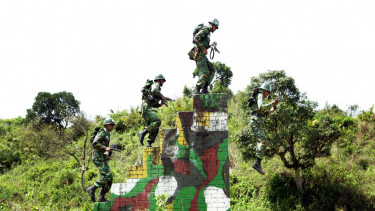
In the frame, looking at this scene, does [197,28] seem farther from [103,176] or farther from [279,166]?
[279,166]

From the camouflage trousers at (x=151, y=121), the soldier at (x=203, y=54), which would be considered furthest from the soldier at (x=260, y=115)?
the camouflage trousers at (x=151, y=121)

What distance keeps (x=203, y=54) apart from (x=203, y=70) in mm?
405

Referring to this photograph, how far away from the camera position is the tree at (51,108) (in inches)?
987

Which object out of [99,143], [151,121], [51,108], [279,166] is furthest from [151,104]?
[51,108]

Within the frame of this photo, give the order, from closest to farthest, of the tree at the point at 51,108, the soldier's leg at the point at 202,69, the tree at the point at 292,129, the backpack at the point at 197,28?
the soldier's leg at the point at 202,69
the backpack at the point at 197,28
the tree at the point at 292,129
the tree at the point at 51,108

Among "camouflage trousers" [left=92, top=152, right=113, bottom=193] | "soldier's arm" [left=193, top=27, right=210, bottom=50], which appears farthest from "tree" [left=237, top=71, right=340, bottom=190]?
"camouflage trousers" [left=92, top=152, right=113, bottom=193]

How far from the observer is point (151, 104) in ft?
25.1

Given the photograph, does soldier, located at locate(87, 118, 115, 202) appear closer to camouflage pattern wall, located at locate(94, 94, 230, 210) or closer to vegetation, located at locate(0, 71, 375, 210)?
camouflage pattern wall, located at locate(94, 94, 230, 210)

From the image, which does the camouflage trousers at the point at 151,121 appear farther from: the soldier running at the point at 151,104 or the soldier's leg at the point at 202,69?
the soldier's leg at the point at 202,69

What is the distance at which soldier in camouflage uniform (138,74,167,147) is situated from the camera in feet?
24.7

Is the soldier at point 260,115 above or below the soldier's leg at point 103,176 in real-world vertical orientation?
above

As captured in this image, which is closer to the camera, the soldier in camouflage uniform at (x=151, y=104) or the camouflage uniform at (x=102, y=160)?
the camouflage uniform at (x=102, y=160)

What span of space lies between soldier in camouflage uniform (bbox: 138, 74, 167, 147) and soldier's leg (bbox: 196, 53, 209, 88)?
89cm

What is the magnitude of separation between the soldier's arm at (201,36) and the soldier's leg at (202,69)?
9.7 inches
